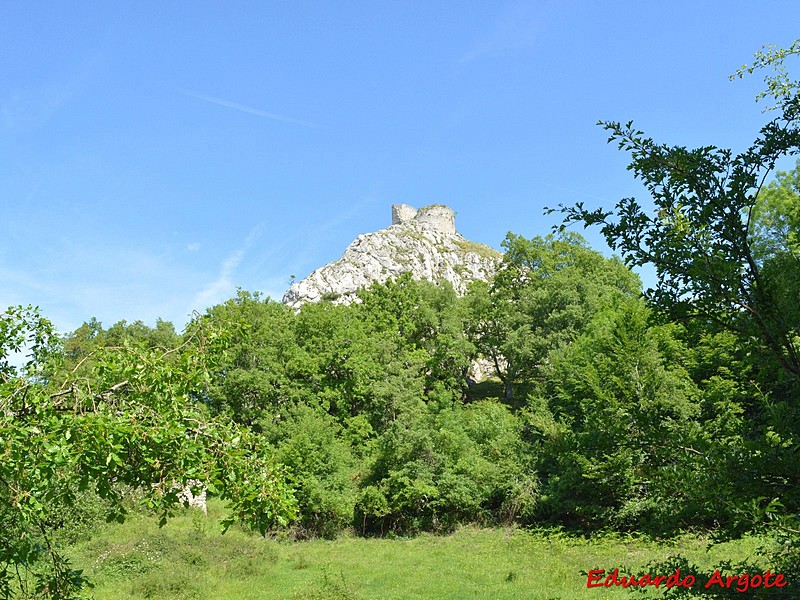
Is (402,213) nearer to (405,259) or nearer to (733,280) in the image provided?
(405,259)

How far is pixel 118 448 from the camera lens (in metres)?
3.47

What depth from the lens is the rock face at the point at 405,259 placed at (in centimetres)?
7338

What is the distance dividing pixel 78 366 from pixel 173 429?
1.13 metres

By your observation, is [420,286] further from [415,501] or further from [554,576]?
[554,576]

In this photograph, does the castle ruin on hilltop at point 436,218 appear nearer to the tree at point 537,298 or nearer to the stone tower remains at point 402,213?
the stone tower remains at point 402,213

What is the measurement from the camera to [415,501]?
83.7 feet

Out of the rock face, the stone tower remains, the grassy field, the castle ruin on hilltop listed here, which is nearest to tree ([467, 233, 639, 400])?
the grassy field

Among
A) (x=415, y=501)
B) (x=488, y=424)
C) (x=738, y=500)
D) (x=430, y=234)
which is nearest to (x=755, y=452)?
(x=738, y=500)

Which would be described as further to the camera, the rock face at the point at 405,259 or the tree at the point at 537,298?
the rock face at the point at 405,259

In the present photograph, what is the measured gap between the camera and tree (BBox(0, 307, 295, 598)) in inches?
138

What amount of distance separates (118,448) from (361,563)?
17104mm

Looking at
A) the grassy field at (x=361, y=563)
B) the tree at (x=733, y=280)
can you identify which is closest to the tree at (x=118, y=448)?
the tree at (x=733, y=280)

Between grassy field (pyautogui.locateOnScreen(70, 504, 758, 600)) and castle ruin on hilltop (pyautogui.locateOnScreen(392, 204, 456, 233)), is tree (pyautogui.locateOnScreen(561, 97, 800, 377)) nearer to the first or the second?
grassy field (pyautogui.locateOnScreen(70, 504, 758, 600))

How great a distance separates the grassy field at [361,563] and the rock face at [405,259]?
44.7m
